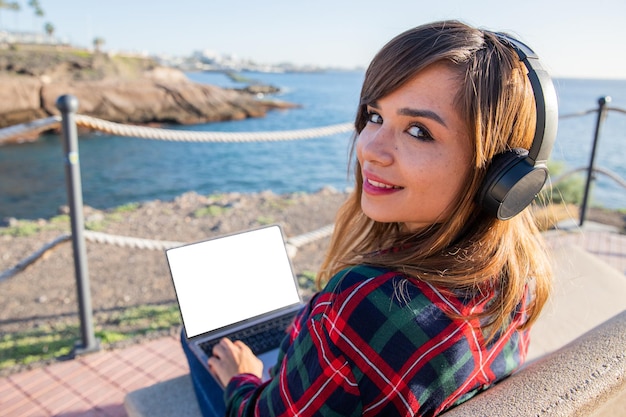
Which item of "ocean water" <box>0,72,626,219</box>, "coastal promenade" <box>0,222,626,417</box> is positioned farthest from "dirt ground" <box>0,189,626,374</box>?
"ocean water" <box>0,72,626,219</box>

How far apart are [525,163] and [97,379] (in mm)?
2416

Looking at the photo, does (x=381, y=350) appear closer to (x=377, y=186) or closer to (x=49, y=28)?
(x=377, y=186)

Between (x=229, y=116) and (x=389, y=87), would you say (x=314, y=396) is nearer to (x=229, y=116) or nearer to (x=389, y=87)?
(x=389, y=87)

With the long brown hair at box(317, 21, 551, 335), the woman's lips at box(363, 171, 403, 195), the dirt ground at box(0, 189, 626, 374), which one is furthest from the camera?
the dirt ground at box(0, 189, 626, 374)

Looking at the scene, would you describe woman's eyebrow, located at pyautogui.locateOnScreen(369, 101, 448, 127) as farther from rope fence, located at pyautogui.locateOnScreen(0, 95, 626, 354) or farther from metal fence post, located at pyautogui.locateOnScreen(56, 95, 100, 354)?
metal fence post, located at pyautogui.locateOnScreen(56, 95, 100, 354)

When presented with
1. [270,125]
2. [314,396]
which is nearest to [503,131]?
[314,396]

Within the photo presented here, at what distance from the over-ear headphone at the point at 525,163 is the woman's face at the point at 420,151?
7cm

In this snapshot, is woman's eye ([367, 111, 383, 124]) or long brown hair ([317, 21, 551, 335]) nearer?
long brown hair ([317, 21, 551, 335])

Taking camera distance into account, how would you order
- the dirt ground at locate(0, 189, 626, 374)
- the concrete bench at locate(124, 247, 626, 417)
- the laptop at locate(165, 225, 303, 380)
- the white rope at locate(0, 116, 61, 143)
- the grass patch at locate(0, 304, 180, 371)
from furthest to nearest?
the dirt ground at locate(0, 189, 626, 374)
the grass patch at locate(0, 304, 180, 371)
the white rope at locate(0, 116, 61, 143)
the laptop at locate(165, 225, 303, 380)
the concrete bench at locate(124, 247, 626, 417)

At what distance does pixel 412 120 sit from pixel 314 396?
0.63 meters

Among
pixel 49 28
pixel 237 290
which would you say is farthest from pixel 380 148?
pixel 49 28

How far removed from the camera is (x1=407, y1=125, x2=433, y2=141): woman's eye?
1079mm

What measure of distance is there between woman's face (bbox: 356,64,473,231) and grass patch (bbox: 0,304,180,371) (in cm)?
239

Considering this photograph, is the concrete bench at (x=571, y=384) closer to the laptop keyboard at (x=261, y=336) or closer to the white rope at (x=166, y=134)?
the laptop keyboard at (x=261, y=336)
